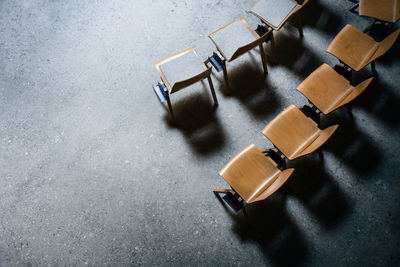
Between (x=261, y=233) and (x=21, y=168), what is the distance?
286cm

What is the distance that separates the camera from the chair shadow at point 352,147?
134 inches

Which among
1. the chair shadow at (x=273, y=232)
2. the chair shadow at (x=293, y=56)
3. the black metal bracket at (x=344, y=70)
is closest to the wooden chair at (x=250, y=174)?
the chair shadow at (x=273, y=232)

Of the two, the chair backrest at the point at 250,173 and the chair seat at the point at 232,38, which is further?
the chair seat at the point at 232,38

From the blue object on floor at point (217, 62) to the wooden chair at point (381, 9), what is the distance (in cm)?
172

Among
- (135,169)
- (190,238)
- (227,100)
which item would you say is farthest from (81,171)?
(227,100)

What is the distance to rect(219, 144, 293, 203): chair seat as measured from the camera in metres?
3.00

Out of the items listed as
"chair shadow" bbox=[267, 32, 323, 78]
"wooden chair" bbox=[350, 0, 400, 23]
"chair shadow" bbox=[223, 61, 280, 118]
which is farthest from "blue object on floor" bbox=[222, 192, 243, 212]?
"wooden chair" bbox=[350, 0, 400, 23]

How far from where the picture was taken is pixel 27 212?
3.50 m

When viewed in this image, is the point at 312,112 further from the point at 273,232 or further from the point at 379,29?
the point at 379,29

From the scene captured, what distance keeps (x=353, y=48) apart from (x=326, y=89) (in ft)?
2.02

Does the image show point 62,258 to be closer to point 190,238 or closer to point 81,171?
point 81,171

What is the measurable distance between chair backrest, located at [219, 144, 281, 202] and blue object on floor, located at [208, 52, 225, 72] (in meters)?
1.16

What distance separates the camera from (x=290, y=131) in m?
3.20

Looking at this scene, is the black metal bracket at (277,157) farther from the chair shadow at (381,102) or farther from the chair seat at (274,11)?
the chair seat at (274,11)
